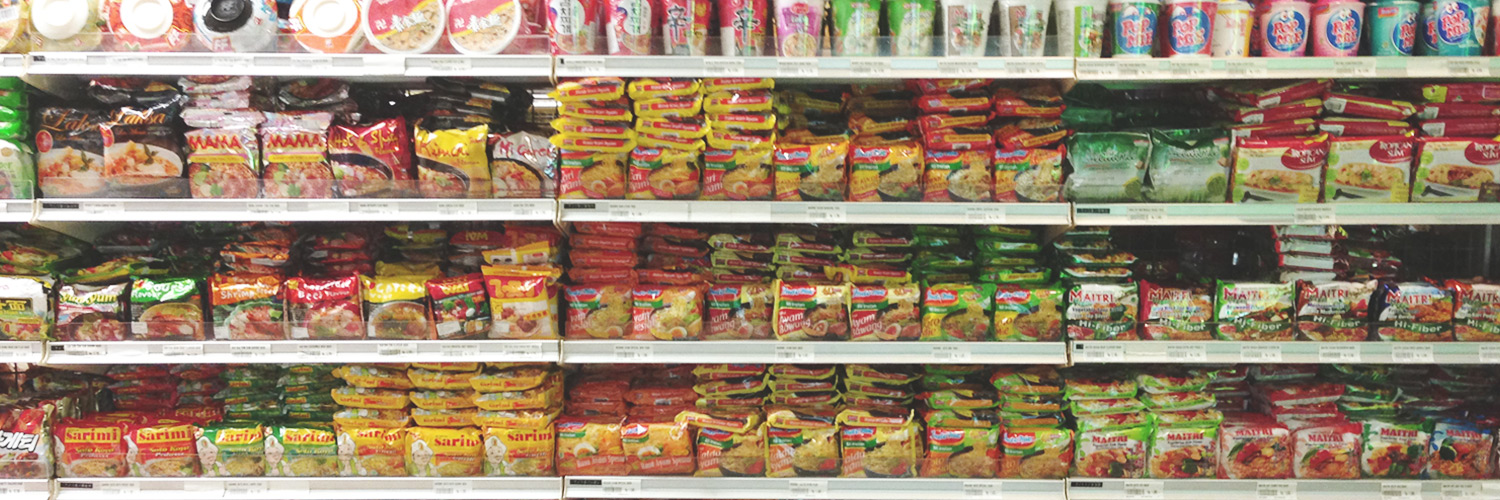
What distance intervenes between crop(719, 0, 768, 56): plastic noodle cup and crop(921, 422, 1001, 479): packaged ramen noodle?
1028 millimetres

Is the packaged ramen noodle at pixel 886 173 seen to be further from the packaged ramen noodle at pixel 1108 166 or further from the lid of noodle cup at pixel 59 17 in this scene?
the lid of noodle cup at pixel 59 17

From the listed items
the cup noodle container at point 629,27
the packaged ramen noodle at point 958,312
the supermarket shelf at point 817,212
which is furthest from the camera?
the packaged ramen noodle at point 958,312

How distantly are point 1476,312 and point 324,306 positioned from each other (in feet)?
9.00

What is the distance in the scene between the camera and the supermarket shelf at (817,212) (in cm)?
204

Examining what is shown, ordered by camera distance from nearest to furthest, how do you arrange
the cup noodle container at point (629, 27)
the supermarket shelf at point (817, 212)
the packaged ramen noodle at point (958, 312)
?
the cup noodle container at point (629, 27)
the supermarket shelf at point (817, 212)
the packaged ramen noodle at point (958, 312)

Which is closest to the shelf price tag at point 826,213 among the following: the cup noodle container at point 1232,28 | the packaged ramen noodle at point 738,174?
the packaged ramen noodle at point 738,174

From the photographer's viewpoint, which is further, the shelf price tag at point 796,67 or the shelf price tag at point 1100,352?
the shelf price tag at point 1100,352

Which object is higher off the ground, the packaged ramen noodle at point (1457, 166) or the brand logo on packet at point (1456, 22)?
the brand logo on packet at point (1456, 22)

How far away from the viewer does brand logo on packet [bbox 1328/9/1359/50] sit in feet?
6.42

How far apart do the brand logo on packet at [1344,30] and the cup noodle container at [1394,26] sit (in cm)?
7

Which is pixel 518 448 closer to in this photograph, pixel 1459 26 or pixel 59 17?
pixel 59 17

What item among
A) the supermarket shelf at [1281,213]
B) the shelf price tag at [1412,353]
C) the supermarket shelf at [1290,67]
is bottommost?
the shelf price tag at [1412,353]

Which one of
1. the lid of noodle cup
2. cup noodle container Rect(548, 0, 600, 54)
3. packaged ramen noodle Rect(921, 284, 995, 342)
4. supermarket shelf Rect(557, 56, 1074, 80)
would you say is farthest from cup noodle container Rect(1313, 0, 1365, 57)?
the lid of noodle cup

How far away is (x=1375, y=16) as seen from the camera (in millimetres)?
1994
